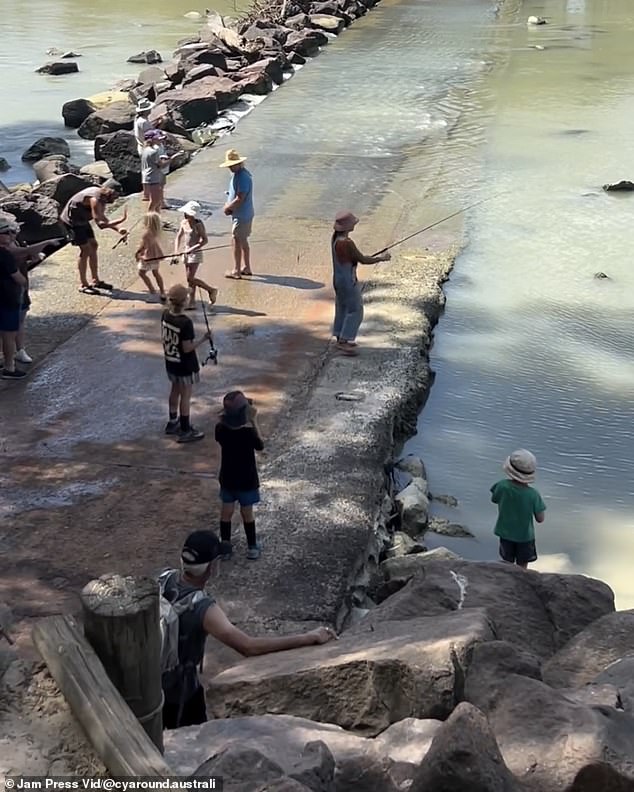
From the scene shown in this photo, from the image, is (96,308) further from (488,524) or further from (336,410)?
(488,524)

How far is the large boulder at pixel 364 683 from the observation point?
17.0 ft

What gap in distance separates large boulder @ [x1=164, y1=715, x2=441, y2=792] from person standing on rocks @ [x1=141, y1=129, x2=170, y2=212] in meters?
10.6

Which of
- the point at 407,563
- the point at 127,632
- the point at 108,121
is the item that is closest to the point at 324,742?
the point at 127,632

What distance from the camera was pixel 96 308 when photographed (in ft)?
40.3

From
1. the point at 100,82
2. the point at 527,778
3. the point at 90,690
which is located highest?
the point at 90,690

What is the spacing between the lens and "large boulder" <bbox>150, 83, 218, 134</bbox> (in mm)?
20750

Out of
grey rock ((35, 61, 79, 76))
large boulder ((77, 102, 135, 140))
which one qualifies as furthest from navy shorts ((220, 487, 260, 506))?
grey rock ((35, 61, 79, 76))

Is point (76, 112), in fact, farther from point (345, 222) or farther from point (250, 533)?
point (250, 533)

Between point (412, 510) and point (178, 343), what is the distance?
2.23 metres

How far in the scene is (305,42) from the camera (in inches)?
1123

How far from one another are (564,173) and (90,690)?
16.0m

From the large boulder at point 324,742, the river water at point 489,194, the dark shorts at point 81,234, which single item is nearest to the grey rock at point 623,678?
the large boulder at point 324,742

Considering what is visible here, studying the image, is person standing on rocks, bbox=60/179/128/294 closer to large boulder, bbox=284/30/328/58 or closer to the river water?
the river water

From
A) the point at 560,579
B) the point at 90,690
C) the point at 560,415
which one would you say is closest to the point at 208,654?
the point at 560,579
